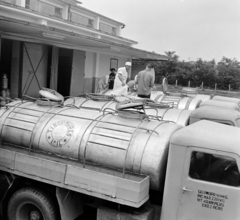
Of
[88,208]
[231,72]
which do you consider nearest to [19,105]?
[88,208]

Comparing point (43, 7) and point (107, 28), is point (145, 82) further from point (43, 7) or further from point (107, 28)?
point (107, 28)

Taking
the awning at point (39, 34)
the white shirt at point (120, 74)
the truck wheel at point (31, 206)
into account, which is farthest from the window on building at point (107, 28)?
the truck wheel at point (31, 206)

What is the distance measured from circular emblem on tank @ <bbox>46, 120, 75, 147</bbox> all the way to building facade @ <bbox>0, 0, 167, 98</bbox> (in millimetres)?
4997

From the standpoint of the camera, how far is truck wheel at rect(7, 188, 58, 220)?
4656 mm

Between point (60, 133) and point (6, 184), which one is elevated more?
point (60, 133)

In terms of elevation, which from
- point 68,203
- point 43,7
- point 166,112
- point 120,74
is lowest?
point 68,203

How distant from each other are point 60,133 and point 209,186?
2512 millimetres

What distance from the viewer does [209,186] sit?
3.73 m

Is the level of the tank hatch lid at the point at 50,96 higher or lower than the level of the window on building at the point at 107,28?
lower

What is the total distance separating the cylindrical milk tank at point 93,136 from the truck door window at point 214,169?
1.74 feet

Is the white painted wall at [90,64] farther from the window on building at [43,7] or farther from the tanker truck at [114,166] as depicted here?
the tanker truck at [114,166]

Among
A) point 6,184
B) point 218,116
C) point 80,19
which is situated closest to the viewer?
point 6,184

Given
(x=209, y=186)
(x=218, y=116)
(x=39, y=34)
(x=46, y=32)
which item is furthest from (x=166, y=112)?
(x=39, y=34)

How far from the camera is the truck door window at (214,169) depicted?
3693 mm
